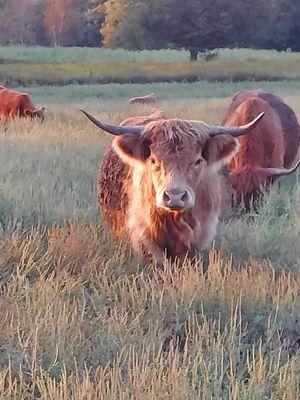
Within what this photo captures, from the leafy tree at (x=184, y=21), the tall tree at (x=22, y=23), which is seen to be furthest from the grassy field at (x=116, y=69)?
Result: the tall tree at (x=22, y=23)

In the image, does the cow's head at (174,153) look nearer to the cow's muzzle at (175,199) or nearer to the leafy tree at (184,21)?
the cow's muzzle at (175,199)

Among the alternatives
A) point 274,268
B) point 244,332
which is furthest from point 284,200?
point 244,332

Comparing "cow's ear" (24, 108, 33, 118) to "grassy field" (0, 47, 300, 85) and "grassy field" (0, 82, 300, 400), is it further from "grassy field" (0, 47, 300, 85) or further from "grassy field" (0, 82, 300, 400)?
"grassy field" (0, 47, 300, 85)

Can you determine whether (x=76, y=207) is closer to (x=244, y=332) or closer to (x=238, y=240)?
(x=238, y=240)

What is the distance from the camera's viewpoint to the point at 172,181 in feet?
16.8

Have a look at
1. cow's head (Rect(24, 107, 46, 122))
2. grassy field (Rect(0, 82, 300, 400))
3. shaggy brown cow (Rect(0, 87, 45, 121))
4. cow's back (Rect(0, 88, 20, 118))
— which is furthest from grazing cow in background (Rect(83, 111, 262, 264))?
cow's back (Rect(0, 88, 20, 118))

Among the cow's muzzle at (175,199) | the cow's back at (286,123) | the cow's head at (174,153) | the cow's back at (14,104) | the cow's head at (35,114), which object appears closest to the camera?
the cow's muzzle at (175,199)

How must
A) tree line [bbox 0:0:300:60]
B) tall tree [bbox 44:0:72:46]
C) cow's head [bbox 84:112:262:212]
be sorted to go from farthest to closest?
tall tree [bbox 44:0:72:46], tree line [bbox 0:0:300:60], cow's head [bbox 84:112:262:212]

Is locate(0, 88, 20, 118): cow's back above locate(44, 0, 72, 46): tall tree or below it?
below

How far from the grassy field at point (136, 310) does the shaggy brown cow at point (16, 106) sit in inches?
305

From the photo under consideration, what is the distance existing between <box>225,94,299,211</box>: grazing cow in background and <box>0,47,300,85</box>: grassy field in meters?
21.5

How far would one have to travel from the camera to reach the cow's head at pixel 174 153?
5.12m

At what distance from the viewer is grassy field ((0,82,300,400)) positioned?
3605mm

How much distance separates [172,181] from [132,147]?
0.68 meters
